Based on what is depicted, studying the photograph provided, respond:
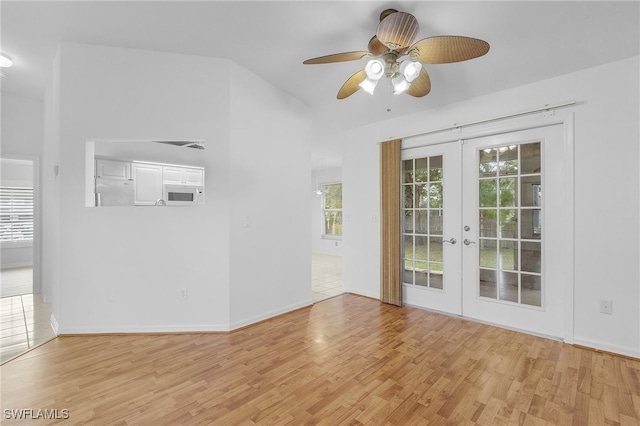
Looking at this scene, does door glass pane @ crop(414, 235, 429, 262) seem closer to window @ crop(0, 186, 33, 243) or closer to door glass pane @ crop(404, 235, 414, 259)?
door glass pane @ crop(404, 235, 414, 259)

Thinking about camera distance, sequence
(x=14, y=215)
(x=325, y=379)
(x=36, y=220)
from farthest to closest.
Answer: (x=14, y=215)
(x=36, y=220)
(x=325, y=379)

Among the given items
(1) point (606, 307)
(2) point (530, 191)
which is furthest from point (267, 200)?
(1) point (606, 307)

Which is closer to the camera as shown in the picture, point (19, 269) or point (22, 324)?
point (22, 324)

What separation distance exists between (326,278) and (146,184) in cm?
363

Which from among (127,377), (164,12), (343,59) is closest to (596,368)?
(343,59)

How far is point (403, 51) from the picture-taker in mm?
2184

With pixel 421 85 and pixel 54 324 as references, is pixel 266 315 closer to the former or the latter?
pixel 54 324

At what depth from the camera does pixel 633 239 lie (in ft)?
8.47

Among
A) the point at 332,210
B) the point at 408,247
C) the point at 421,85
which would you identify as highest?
the point at 421,85

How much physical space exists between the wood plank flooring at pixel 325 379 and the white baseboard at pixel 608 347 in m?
0.08

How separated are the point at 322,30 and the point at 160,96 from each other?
1778 millimetres

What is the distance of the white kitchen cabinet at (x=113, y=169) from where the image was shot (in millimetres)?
3102

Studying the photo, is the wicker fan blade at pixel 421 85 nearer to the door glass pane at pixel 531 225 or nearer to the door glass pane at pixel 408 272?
the door glass pane at pixel 531 225

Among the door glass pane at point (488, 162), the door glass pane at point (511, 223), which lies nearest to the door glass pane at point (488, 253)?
the door glass pane at point (511, 223)
